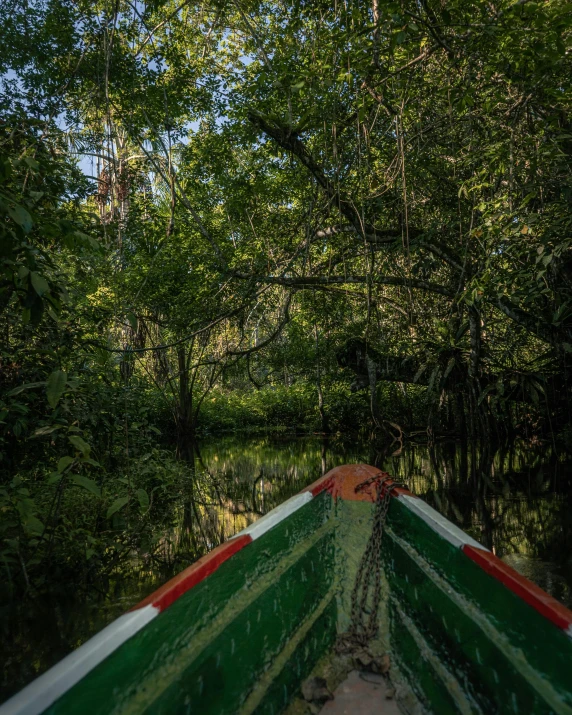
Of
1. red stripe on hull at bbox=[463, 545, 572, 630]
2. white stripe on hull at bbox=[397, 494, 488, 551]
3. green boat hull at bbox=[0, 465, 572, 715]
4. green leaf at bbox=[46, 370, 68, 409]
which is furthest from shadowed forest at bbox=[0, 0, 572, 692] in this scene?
red stripe on hull at bbox=[463, 545, 572, 630]

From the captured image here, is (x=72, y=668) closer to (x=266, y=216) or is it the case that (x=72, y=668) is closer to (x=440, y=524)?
(x=440, y=524)

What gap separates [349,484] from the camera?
313 centimetres

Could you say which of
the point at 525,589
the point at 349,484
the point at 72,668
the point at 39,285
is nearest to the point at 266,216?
the point at 349,484

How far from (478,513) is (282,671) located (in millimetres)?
3676

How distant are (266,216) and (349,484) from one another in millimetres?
5619

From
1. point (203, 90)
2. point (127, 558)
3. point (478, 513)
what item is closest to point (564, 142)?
point (478, 513)

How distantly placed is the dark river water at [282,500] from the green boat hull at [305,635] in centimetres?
101

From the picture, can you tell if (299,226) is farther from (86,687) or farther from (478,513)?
(86,687)

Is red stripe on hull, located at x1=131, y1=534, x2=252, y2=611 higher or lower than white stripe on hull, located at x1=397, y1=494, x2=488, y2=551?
higher

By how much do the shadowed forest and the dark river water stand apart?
0.10 meters

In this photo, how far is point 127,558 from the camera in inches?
147

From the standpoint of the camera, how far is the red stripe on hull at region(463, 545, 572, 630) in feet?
5.12

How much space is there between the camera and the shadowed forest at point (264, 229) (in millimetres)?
3412

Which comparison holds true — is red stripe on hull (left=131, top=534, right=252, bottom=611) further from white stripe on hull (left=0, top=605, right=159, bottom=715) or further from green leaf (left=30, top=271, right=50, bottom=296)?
green leaf (left=30, top=271, right=50, bottom=296)
